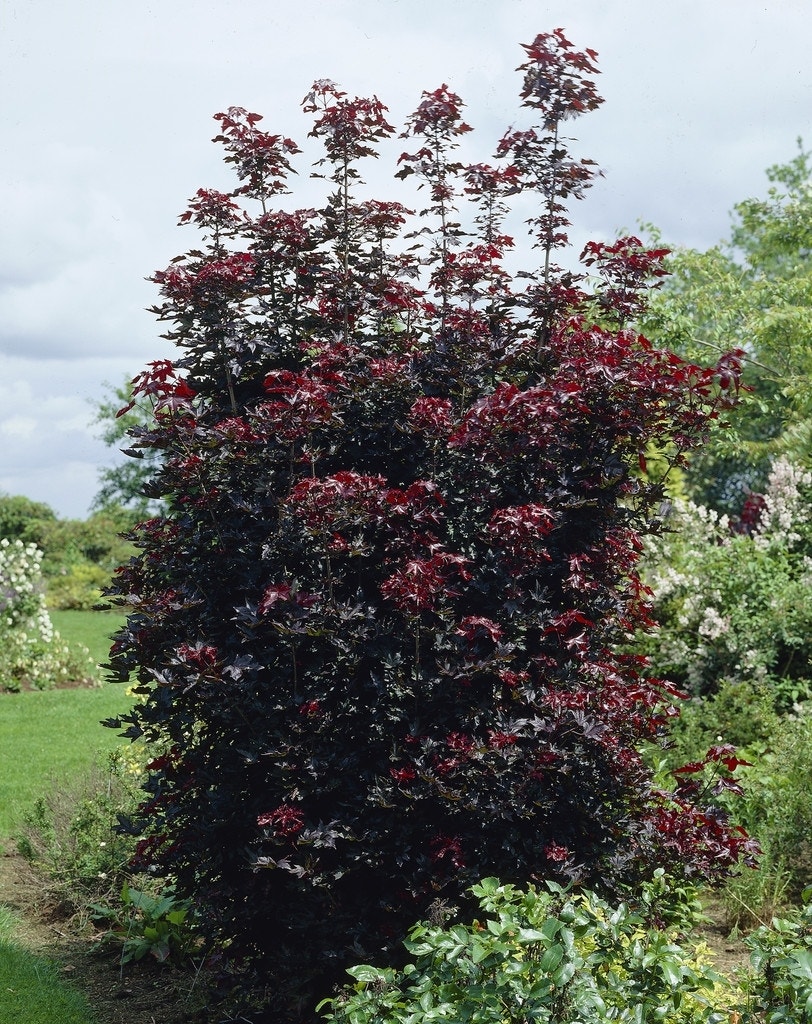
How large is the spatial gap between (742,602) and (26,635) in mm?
9280

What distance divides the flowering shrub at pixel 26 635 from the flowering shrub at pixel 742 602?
8.06 meters

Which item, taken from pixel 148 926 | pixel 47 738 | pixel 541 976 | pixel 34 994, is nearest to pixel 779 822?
pixel 148 926

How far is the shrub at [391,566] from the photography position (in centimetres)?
414

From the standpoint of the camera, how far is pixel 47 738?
10.5m

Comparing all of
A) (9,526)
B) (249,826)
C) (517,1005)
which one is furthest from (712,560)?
(9,526)

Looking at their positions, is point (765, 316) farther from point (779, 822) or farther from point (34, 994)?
point (34, 994)

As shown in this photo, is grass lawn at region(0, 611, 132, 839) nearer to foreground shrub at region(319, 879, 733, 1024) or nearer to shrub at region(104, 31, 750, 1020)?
shrub at region(104, 31, 750, 1020)

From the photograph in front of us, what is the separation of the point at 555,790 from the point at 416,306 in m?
2.20

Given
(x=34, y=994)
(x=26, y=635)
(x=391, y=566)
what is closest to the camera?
(x=391, y=566)

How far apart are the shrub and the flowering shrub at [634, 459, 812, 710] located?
13.7 ft

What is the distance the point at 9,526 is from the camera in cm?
2888

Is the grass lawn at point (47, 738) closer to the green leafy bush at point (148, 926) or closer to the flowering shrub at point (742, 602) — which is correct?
the green leafy bush at point (148, 926)

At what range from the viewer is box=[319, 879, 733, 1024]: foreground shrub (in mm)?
3012

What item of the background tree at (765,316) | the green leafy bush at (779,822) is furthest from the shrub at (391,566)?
the background tree at (765,316)
